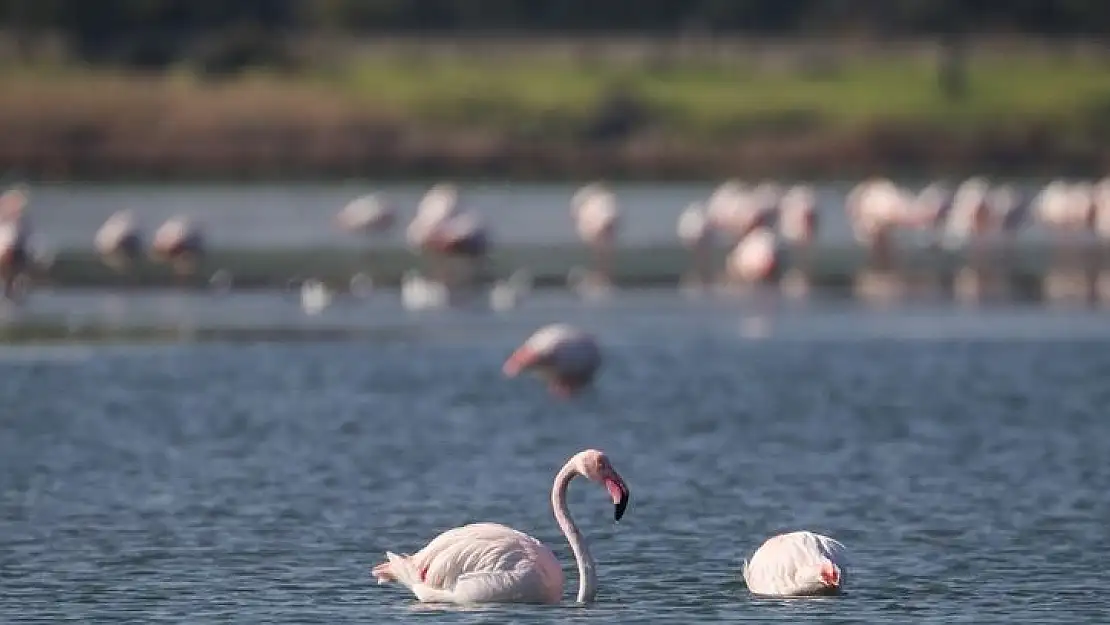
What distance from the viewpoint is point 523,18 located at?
2827 inches

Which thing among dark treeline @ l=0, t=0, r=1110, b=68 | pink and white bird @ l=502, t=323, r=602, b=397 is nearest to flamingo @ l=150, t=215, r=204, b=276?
pink and white bird @ l=502, t=323, r=602, b=397

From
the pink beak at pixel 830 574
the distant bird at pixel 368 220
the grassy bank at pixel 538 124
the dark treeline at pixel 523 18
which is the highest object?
the dark treeline at pixel 523 18

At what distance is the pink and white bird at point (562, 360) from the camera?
17.3 metres

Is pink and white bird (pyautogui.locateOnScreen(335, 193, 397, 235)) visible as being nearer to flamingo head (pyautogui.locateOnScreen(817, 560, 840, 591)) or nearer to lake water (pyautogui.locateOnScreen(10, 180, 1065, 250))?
lake water (pyautogui.locateOnScreen(10, 180, 1065, 250))

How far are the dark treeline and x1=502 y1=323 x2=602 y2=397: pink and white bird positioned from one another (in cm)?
4562

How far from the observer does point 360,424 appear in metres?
16.0

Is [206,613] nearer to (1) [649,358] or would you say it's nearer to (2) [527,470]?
(2) [527,470]

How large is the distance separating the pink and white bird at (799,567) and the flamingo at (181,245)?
1743 centimetres

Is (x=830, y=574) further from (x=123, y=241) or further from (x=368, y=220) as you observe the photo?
(x=368, y=220)

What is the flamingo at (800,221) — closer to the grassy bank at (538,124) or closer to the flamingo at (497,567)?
the grassy bank at (538,124)

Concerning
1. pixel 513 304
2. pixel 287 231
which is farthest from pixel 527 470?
pixel 287 231

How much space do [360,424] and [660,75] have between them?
44.4 m

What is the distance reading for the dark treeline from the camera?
64.6m

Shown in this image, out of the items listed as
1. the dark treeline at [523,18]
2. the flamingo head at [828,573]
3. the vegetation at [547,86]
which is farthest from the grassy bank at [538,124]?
the flamingo head at [828,573]
